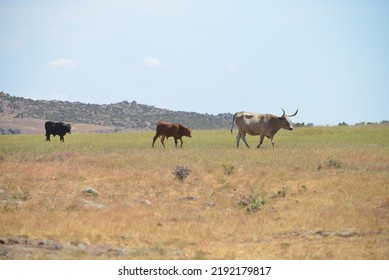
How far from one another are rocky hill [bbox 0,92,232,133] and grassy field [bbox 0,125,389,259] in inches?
3347

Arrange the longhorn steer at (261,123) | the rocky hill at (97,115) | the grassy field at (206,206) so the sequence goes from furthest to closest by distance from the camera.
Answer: the rocky hill at (97,115) < the longhorn steer at (261,123) < the grassy field at (206,206)

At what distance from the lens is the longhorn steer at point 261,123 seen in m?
30.8

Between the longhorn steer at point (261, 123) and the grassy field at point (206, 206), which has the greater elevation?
the longhorn steer at point (261, 123)

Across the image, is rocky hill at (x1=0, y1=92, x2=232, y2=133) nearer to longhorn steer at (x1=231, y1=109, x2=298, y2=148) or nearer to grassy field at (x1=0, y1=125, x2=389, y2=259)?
longhorn steer at (x1=231, y1=109, x2=298, y2=148)

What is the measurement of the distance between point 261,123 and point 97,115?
286ft

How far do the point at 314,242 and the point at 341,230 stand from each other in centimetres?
96

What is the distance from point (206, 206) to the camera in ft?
48.7

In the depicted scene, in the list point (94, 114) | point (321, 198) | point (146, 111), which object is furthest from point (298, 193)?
point (146, 111)

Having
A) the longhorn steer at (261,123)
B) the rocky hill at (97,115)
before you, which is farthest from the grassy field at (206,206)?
the rocky hill at (97,115)

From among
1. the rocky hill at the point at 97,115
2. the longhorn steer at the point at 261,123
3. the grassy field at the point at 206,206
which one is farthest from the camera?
the rocky hill at the point at 97,115

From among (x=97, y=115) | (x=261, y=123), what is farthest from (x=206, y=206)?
(x=97, y=115)

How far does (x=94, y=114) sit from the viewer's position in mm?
115938

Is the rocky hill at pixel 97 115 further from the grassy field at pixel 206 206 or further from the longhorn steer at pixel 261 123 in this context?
the grassy field at pixel 206 206

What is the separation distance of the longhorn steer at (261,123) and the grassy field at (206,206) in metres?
7.89
